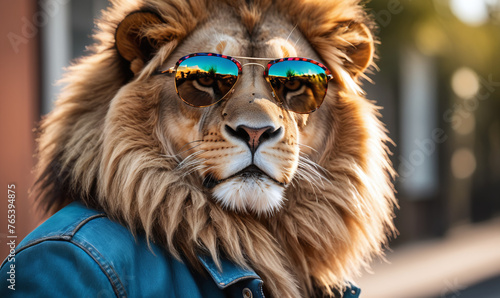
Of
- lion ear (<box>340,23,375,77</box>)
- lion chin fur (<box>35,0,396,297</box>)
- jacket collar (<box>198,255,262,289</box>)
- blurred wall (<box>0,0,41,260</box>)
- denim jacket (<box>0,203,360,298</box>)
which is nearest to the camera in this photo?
denim jacket (<box>0,203,360,298</box>)

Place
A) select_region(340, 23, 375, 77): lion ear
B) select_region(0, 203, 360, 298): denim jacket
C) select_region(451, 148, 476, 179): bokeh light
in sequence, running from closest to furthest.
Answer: select_region(0, 203, 360, 298): denim jacket → select_region(340, 23, 375, 77): lion ear → select_region(451, 148, 476, 179): bokeh light

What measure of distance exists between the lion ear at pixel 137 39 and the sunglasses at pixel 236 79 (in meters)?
0.14

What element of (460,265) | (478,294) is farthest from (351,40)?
(460,265)

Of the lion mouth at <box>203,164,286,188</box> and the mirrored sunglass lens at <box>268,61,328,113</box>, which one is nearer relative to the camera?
the lion mouth at <box>203,164,286,188</box>

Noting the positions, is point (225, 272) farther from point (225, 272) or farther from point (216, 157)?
point (216, 157)

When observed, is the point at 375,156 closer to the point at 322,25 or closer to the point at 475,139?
the point at 322,25

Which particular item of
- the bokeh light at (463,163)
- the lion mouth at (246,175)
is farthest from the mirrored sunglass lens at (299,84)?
the bokeh light at (463,163)

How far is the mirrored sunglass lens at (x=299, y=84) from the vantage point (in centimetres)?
195

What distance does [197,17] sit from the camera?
1.98m

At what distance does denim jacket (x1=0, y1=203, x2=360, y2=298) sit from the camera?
59.1 inches

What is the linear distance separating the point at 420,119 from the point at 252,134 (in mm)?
9504

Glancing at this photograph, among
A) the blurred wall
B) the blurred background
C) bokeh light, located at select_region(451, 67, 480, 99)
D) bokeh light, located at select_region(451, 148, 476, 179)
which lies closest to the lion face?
the blurred background

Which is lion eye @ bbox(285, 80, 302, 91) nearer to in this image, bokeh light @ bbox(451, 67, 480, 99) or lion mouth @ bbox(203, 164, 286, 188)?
lion mouth @ bbox(203, 164, 286, 188)

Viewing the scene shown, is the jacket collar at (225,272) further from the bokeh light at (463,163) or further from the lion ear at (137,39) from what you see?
the bokeh light at (463,163)
